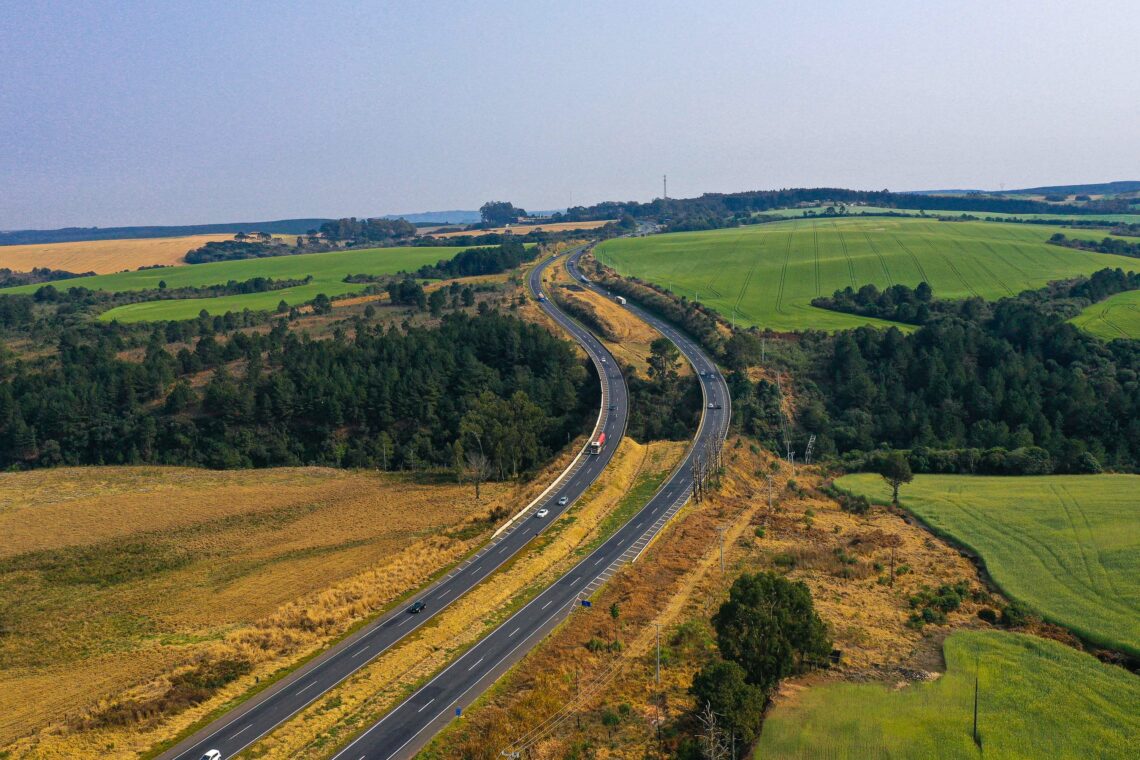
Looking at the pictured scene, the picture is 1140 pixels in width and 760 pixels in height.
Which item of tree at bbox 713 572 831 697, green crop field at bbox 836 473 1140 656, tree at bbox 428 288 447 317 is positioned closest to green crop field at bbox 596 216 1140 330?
tree at bbox 428 288 447 317

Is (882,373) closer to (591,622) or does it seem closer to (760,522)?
(760,522)

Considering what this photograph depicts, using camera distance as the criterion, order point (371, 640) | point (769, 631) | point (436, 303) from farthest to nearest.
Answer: point (436, 303) → point (371, 640) → point (769, 631)

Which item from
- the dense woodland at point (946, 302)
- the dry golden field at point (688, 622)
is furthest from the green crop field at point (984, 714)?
the dense woodland at point (946, 302)

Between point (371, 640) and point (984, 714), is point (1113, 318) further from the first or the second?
point (371, 640)

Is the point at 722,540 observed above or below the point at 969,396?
below

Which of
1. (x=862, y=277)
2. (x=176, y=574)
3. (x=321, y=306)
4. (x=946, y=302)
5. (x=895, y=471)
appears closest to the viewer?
(x=176, y=574)

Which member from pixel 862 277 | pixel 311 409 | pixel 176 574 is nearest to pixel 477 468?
pixel 176 574

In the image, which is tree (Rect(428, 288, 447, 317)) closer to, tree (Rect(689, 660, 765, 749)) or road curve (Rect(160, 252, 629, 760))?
road curve (Rect(160, 252, 629, 760))

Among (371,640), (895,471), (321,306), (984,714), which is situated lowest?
(371,640)

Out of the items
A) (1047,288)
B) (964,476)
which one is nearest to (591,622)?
(964,476)
